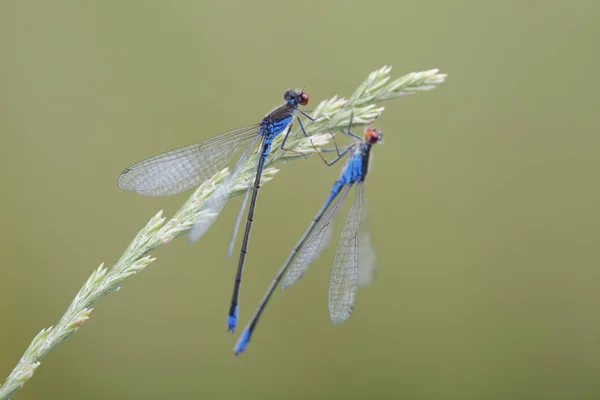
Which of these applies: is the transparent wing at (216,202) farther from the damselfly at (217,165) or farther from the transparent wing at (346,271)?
the transparent wing at (346,271)

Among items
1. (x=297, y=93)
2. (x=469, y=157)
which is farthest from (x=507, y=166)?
(x=297, y=93)

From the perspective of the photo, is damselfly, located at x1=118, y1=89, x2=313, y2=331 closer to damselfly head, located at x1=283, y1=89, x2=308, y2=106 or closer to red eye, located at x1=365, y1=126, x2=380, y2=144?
damselfly head, located at x1=283, y1=89, x2=308, y2=106

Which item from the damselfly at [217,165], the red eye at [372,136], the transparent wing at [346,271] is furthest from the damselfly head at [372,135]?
the damselfly at [217,165]

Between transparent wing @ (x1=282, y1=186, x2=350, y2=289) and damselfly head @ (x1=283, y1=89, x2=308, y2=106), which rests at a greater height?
damselfly head @ (x1=283, y1=89, x2=308, y2=106)

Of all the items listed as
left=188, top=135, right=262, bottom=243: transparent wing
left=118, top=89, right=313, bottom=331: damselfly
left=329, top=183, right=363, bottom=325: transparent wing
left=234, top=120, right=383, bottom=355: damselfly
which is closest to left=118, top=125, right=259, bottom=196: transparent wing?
left=118, top=89, right=313, bottom=331: damselfly

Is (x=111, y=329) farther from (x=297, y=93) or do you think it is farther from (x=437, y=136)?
(x=437, y=136)

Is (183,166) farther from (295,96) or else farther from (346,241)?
(346,241)
